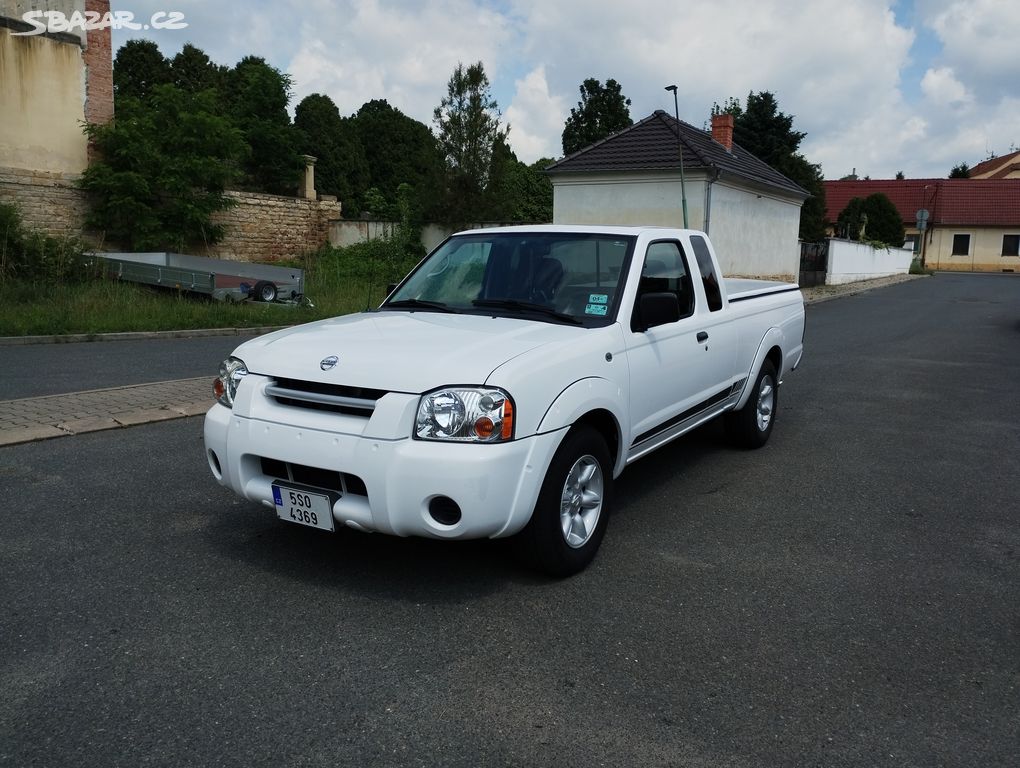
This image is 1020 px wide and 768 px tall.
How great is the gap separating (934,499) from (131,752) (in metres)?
5.08

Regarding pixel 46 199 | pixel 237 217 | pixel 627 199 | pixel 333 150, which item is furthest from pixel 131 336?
pixel 333 150

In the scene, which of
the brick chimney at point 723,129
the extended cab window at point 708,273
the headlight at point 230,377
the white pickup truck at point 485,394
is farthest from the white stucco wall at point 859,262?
the headlight at point 230,377

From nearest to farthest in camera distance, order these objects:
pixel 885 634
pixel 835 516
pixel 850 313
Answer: pixel 885 634
pixel 835 516
pixel 850 313

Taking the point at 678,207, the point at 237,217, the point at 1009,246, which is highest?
the point at 1009,246

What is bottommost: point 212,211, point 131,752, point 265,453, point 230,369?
point 131,752

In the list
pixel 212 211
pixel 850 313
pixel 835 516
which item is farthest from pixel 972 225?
pixel 835 516

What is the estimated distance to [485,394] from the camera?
3725 millimetres

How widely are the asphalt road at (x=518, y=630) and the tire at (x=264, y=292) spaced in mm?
13670

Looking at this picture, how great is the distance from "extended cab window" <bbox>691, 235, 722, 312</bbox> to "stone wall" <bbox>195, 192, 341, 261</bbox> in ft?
75.5

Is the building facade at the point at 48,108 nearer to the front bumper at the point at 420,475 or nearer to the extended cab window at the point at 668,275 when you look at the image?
the extended cab window at the point at 668,275

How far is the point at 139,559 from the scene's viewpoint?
4.44 metres

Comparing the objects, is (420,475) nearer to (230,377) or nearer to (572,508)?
(572,508)

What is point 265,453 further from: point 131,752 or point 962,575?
point 962,575

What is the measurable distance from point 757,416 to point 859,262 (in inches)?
1455
